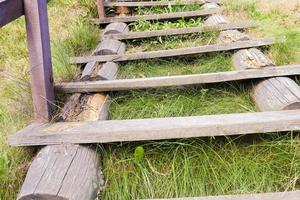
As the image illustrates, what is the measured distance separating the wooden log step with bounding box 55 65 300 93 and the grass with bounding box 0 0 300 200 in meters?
0.08

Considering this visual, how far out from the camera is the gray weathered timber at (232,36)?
3.37 metres

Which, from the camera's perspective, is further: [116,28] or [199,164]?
[116,28]

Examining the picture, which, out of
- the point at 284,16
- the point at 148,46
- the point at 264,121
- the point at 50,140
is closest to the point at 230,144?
the point at 264,121

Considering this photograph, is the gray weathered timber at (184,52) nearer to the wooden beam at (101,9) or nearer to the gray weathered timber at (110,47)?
the gray weathered timber at (110,47)

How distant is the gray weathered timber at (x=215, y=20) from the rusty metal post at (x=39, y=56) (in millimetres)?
2143

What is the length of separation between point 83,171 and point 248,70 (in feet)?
4.41

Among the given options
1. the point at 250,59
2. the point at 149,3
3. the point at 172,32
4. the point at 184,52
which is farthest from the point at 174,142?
the point at 149,3

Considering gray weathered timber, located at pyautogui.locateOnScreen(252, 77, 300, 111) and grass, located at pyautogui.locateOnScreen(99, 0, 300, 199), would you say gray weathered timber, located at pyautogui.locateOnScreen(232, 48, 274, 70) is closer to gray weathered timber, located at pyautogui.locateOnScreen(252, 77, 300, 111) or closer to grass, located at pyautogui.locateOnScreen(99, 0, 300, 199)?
gray weathered timber, located at pyautogui.locateOnScreen(252, 77, 300, 111)

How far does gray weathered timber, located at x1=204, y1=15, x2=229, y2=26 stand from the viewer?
12.9 ft

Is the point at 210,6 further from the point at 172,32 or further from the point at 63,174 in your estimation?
the point at 63,174

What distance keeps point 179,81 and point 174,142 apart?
67 cm

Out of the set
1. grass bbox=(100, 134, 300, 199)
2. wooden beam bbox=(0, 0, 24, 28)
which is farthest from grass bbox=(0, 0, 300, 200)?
wooden beam bbox=(0, 0, 24, 28)

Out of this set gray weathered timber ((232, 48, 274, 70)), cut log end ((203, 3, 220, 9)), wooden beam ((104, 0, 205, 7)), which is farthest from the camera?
wooden beam ((104, 0, 205, 7))

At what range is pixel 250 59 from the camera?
2.85 m
